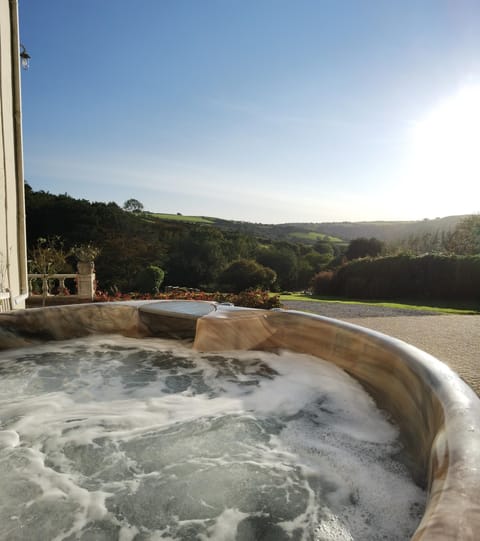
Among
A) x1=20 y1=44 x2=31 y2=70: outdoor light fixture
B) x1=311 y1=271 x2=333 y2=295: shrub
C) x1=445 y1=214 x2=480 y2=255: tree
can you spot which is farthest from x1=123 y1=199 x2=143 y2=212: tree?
x1=445 y1=214 x2=480 y2=255: tree

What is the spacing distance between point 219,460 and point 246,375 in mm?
988

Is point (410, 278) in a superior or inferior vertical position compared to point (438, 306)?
superior

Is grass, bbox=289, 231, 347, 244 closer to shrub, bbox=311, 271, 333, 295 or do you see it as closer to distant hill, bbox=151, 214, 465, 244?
distant hill, bbox=151, 214, 465, 244

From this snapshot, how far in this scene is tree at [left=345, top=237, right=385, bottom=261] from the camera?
18906 mm

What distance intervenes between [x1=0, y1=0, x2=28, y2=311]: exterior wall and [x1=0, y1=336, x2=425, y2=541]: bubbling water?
252 centimetres

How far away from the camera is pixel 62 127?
8.22 m

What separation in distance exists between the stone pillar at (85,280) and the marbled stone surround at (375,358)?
4.35 meters

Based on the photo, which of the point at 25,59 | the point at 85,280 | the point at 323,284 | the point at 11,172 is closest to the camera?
the point at 11,172

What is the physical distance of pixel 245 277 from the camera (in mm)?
13203

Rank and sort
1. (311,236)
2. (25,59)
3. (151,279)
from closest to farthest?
(25,59) < (151,279) < (311,236)

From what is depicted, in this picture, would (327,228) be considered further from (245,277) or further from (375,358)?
(375,358)

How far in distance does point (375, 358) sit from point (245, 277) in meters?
11.2

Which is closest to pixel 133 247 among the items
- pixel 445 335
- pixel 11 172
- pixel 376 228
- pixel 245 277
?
pixel 245 277

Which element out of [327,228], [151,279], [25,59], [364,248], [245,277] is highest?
[25,59]
